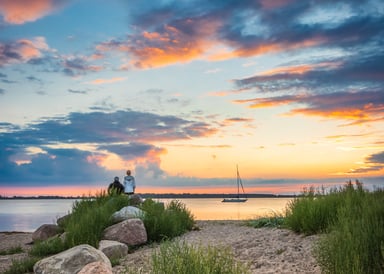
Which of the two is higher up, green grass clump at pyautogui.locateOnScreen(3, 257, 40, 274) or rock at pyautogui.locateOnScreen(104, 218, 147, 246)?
rock at pyautogui.locateOnScreen(104, 218, 147, 246)

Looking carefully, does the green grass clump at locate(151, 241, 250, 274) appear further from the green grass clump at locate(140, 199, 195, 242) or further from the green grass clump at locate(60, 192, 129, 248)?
the green grass clump at locate(140, 199, 195, 242)

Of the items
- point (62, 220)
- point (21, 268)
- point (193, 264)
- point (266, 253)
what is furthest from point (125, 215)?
point (193, 264)

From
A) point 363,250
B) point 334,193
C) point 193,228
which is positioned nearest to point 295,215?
point 334,193

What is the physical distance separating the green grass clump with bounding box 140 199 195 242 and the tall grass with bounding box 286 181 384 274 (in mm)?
3676

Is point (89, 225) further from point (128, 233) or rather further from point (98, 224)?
point (128, 233)

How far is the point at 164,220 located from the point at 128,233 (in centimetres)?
148

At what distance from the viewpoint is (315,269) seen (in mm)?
8859

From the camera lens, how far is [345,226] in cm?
812

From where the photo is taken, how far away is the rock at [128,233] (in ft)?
44.7

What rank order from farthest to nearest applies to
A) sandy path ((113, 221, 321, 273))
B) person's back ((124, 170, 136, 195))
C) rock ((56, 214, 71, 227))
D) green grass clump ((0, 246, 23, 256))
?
person's back ((124, 170, 136, 195)) → rock ((56, 214, 71, 227)) → green grass clump ((0, 246, 23, 256)) → sandy path ((113, 221, 321, 273))

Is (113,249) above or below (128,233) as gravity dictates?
below

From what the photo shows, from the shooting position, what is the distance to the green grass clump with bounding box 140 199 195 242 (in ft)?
47.7

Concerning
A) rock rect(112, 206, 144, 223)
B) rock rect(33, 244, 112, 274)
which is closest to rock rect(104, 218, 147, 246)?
rock rect(112, 206, 144, 223)

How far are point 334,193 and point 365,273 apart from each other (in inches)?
206
